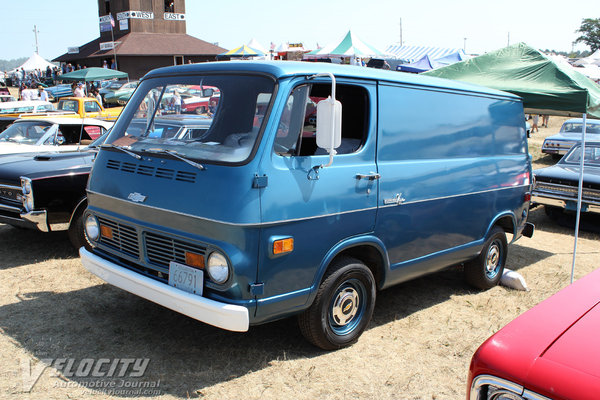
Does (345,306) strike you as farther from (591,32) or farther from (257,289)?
(591,32)

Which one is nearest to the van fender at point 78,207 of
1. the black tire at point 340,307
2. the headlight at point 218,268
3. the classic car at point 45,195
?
the classic car at point 45,195

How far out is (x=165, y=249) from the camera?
3736 millimetres

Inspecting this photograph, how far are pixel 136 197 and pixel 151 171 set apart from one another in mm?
225

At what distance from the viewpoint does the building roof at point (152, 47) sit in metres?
38.2

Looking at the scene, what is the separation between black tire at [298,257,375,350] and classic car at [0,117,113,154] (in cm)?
599

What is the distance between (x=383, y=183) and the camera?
13.8ft

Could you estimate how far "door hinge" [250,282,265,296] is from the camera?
3389 mm

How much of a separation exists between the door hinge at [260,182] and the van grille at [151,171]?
47cm

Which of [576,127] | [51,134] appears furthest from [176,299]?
[576,127]

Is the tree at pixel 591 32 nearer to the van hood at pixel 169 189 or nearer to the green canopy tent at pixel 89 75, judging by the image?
the green canopy tent at pixel 89 75

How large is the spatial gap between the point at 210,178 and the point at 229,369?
56.8 inches

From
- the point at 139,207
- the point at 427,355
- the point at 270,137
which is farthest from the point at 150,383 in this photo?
the point at 427,355

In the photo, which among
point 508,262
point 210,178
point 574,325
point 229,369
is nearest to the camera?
point 574,325

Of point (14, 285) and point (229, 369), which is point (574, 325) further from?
point (14, 285)
